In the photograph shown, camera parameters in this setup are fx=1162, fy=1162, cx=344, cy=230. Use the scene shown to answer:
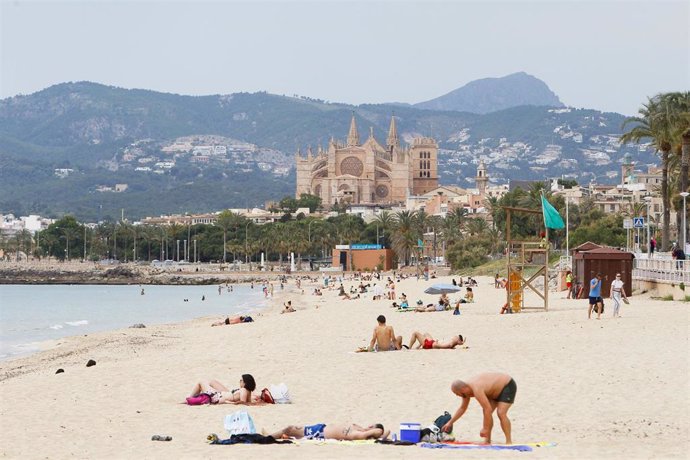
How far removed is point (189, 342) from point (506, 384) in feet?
59.9

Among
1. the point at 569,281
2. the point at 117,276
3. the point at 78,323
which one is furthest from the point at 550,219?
the point at 117,276

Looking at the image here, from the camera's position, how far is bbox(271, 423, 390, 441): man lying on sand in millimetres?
13297

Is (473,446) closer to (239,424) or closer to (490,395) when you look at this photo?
(490,395)

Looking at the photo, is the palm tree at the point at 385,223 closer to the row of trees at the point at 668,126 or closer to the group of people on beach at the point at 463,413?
the row of trees at the point at 668,126

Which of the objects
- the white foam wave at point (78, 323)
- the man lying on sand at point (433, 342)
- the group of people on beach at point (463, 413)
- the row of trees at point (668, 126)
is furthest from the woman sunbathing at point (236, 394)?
the white foam wave at point (78, 323)

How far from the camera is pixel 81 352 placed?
97.2 ft

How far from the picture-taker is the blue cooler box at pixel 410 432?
13.0 m

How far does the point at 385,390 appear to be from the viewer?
17.0 metres

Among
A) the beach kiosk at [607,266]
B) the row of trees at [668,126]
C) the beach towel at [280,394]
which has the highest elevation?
the row of trees at [668,126]

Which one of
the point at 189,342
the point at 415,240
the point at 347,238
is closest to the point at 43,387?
the point at 189,342

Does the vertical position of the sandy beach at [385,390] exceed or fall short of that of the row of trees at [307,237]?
it falls short

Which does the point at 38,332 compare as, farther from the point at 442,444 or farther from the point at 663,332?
the point at 442,444

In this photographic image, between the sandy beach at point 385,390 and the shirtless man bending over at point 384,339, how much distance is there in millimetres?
356

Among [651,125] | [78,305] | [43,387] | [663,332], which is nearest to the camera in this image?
[43,387]
